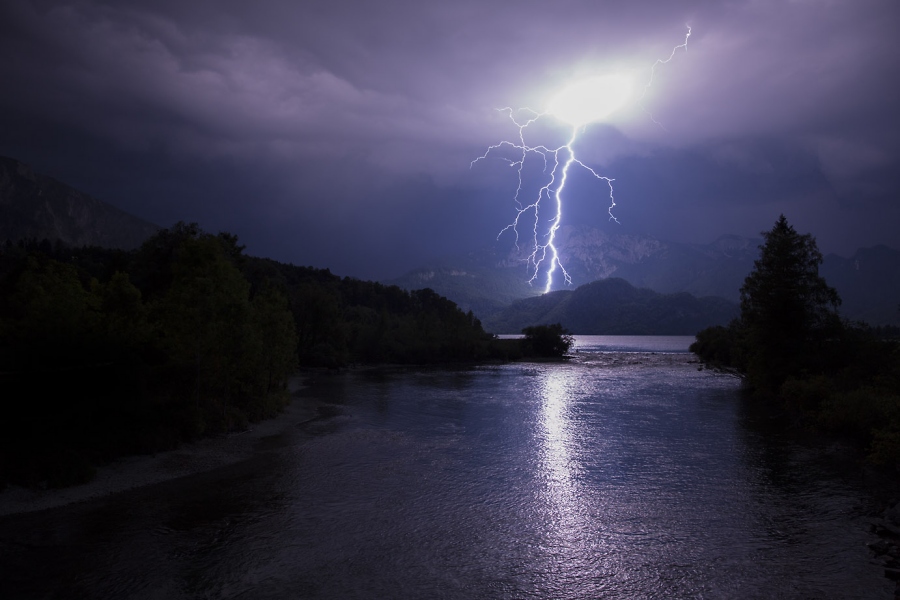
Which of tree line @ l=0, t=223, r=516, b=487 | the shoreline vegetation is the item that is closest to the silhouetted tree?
the shoreline vegetation

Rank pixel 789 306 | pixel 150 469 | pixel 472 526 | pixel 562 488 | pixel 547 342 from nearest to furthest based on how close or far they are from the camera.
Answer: pixel 472 526 → pixel 562 488 → pixel 150 469 → pixel 789 306 → pixel 547 342

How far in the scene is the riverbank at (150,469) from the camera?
19.8 m

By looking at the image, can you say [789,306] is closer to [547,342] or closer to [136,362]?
[136,362]

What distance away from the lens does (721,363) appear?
Answer: 98750 millimetres

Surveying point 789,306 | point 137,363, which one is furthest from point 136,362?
point 789,306

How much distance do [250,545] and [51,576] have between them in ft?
16.9

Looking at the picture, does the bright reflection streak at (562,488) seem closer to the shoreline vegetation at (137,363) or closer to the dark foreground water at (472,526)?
the dark foreground water at (472,526)

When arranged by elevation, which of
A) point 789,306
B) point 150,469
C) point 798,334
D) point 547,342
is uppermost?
point 789,306

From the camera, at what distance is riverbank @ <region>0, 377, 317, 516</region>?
19.8m

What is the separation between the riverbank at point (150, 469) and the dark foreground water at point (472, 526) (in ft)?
3.34

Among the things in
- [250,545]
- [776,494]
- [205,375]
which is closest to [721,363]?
[776,494]

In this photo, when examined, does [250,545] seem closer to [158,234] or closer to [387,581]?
[387,581]

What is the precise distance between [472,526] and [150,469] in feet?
52.9

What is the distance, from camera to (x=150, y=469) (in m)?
24.7
